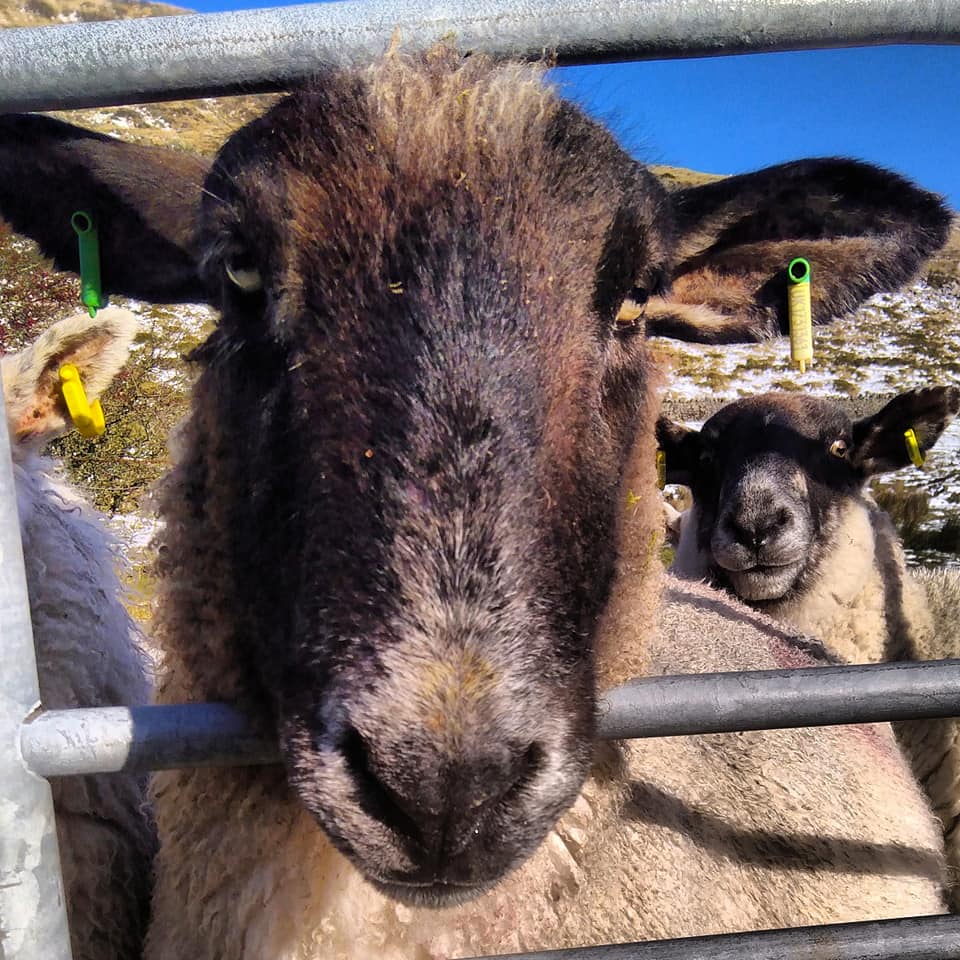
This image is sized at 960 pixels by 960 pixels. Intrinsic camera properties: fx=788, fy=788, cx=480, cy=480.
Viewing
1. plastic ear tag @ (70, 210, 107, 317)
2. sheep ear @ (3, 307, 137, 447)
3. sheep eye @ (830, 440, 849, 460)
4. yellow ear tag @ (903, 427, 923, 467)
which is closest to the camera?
plastic ear tag @ (70, 210, 107, 317)

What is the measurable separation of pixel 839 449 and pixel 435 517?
227 inches

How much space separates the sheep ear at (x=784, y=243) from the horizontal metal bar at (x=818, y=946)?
1.77 metres

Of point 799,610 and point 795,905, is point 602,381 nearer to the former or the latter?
point 795,905

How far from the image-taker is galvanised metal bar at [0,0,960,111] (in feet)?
3.76

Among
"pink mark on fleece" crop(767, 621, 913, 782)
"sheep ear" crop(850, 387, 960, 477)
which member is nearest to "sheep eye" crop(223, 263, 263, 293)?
"pink mark on fleece" crop(767, 621, 913, 782)

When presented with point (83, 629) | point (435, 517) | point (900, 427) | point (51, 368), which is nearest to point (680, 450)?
point (900, 427)

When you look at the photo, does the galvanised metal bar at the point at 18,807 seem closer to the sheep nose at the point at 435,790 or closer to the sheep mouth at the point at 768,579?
the sheep nose at the point at 435,790

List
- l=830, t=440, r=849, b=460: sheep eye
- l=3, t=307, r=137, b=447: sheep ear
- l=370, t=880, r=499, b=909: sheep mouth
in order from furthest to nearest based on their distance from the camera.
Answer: l=830, t=440, r=849, b=460: sheep eye
l=3, t=307, r=137, b=447: sheep ear
l=370, t=880, r=499, b=909: sheep mouth

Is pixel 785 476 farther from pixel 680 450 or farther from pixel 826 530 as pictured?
pixel 680 450

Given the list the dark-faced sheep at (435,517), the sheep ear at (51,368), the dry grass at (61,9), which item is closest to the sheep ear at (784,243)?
the dark-faced sheep at (435,517)

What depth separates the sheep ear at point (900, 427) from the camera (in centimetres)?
596

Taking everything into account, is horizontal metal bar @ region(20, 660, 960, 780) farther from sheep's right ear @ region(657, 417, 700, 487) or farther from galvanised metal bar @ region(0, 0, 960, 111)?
sheep's right ear @ region(657, 417, 700, 487)

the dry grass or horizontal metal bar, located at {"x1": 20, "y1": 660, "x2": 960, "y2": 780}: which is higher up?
the dry grass

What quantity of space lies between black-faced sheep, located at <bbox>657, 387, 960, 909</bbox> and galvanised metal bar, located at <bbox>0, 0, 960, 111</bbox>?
16.0 ft
